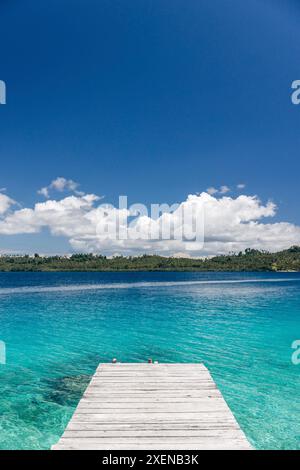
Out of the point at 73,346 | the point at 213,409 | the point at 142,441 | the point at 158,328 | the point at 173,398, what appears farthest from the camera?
the point at 158,328

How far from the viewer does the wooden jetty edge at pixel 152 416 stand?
5.81m

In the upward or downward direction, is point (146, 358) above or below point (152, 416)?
below

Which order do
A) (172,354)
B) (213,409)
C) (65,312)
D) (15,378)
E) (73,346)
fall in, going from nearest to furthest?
(213,409)
(15,378)
(172,354)
(73,346)
(65,312)

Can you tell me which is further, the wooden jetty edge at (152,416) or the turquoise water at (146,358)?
the turquoise water at (146,358)

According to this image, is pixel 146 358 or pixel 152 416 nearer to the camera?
pixel 152 416

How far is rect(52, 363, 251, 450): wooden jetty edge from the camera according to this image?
581cm

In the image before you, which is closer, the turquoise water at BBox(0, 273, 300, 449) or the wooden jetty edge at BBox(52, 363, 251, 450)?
the wooden jetty edge at BBox(52, 363, 251, 450)

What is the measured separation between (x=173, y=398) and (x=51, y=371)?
31.0 ft

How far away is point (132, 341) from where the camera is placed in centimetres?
2183

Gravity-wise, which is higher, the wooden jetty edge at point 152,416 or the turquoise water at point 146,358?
the wooden jetty edge at point 152,416

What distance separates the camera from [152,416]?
6.80 m

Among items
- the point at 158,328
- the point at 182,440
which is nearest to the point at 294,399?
the point at 182,440

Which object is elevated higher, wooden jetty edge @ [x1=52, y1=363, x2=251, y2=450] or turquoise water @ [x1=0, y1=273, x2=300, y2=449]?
wooden jetty edge @ [x1=52, y1=363, x2=251, y2=450]
